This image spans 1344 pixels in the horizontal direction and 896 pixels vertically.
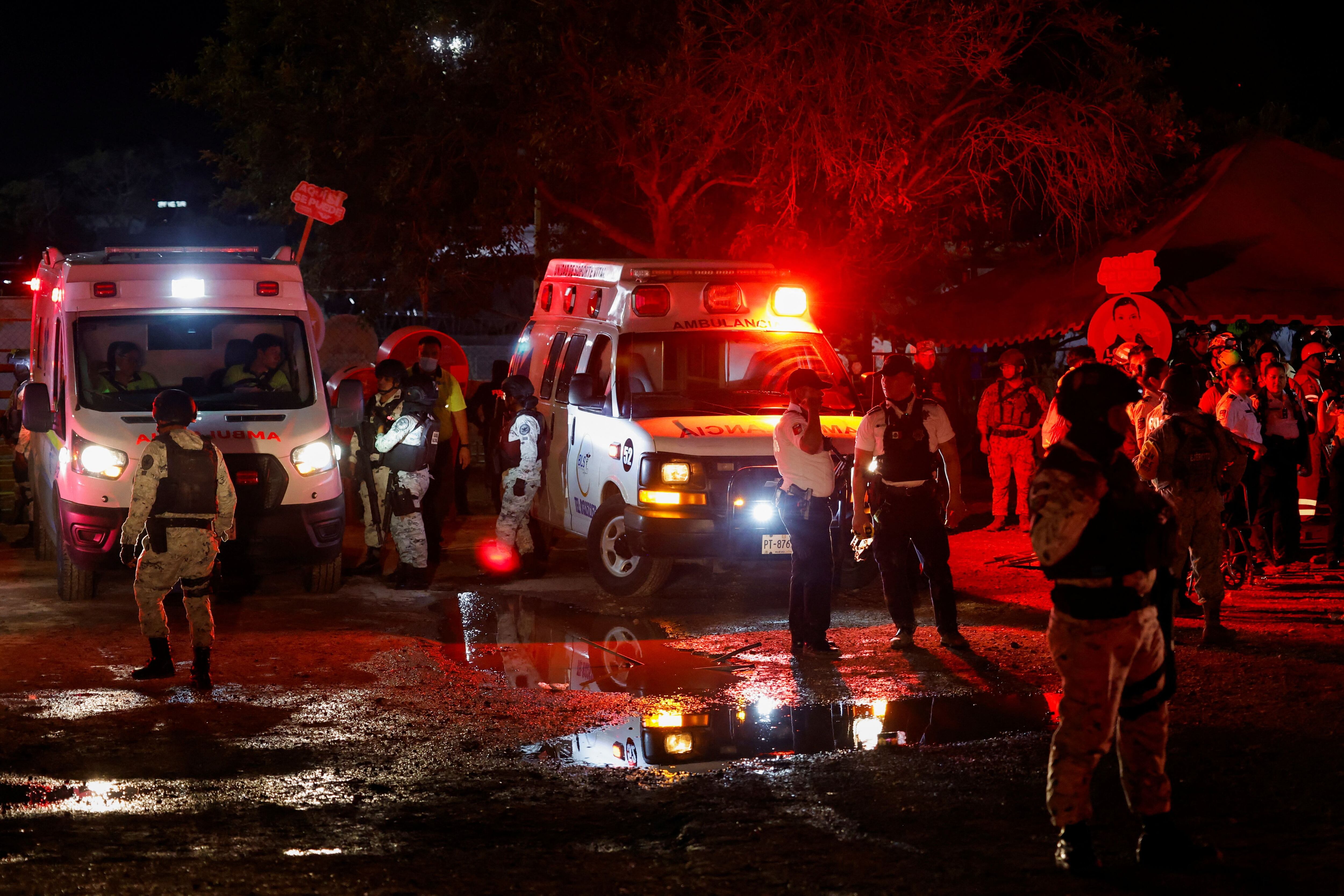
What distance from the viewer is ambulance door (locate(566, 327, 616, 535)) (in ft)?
36.4

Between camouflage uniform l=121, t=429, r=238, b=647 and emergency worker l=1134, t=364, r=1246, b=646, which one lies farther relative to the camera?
emergency worker l=1134, t=364, r=1246, b=646

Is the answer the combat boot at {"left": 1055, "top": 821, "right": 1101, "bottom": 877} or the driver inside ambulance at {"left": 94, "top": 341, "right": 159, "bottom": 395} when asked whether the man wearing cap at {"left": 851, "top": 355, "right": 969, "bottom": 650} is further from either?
the driver inside ambulance at {"left": 94, "top": 341, "right": 159, "bottom": 395}

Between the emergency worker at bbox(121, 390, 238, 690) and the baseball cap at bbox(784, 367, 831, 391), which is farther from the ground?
the baseball cap at bbox(784, 367, 831, 391)

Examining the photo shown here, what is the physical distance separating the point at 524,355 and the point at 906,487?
5.64m

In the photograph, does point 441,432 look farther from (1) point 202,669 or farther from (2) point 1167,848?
(2) point 1167,848

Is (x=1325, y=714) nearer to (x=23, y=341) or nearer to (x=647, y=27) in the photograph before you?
(x=647, y=27)

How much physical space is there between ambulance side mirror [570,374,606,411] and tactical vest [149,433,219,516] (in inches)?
144

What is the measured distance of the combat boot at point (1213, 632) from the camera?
8.74 meters

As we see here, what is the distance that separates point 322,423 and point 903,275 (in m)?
10.9

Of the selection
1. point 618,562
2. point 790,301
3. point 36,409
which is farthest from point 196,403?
point 790,301

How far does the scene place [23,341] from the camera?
60.6ft

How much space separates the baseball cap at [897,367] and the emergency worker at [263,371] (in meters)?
4.91

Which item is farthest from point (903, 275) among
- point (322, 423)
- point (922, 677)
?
point (922, 677)

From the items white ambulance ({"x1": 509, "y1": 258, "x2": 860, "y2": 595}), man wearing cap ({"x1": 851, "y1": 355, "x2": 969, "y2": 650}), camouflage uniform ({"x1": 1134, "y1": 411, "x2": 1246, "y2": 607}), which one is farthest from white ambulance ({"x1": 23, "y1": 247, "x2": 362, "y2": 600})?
camouflage uniform ({"x1": 1134, "y1": 411, "x2": 1246, "y2": 607})
